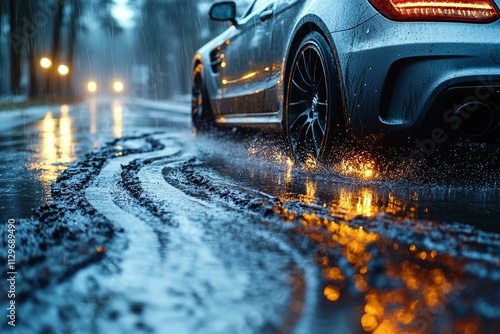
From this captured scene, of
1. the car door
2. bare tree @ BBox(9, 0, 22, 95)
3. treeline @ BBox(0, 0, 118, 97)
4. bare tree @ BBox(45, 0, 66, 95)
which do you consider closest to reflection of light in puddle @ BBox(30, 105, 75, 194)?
the car door

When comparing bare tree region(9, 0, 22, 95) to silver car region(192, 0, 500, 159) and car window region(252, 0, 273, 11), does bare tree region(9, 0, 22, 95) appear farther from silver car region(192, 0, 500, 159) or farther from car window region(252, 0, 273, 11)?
silver car region(192, 0, 500, 159)

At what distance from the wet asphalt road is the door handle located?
4.94 ft

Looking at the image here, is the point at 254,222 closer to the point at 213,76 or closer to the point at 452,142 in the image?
the point at 452,142

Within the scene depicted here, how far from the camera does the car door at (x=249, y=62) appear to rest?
A: 16.5 ft

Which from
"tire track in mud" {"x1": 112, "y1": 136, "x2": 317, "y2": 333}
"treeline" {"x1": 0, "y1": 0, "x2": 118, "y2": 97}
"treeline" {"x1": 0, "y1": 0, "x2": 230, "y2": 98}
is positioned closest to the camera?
"tire track in mud" {"x1": 112, "y1": 136, "x2": 317, "y2": 333}

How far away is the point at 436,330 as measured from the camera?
4.83 feet

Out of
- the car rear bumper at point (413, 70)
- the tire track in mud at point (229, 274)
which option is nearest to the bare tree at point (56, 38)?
the car rear bumper at point (413, 70)

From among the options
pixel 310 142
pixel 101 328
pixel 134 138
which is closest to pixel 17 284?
pixel 101 328

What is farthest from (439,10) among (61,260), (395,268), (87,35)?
(87,35)

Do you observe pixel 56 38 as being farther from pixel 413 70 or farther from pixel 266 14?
pixel 413 70

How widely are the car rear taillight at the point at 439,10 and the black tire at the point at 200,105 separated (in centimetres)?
457

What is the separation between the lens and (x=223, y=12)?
6160 millimetres

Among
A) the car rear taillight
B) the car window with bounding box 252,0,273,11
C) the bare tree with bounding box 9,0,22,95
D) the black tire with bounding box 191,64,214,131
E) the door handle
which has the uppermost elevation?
the bare tree with bounding box 9,0,22,95

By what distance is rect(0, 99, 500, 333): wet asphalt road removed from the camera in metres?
1.54
